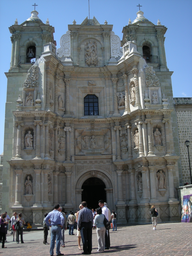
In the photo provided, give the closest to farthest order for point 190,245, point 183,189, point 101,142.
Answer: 1. point 190,245
2. point 183,189
3. point 101,142

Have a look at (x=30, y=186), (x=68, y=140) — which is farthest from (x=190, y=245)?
(x=68, y=140)

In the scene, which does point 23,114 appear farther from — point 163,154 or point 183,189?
point 183,189

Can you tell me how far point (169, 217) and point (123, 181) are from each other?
16.2 ft

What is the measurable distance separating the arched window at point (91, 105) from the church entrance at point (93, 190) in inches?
247

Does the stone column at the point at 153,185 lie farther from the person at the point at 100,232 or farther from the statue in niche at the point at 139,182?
the person at the point at 100,232

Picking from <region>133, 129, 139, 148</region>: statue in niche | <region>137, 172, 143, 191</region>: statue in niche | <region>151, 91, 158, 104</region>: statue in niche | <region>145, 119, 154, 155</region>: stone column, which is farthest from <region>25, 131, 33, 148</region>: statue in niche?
<region>151, 91, 158, 104</region>: statue in niche

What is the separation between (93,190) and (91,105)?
8.05m

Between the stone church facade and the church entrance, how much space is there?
3.5 inches

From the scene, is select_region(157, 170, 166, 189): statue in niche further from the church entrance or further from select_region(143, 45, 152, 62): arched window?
select_region(143, 45, 152, 62): arched window

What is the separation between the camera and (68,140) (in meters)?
26.8

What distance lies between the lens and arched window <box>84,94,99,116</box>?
1131 inches

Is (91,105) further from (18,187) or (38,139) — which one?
(18,187)

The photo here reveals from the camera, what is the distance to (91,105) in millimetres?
28906

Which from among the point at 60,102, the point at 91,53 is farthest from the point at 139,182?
the point at 91,53
